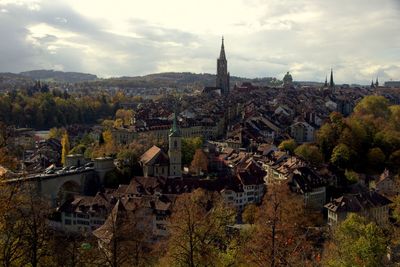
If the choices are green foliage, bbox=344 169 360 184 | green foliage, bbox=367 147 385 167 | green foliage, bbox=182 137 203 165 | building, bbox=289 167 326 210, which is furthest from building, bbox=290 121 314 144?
building, bbox=289 167 326 210

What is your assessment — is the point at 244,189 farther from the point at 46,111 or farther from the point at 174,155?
the point at 46,111

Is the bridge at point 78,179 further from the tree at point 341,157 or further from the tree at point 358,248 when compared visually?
the tree at point 358,248

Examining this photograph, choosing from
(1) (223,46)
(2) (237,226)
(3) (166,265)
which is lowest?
(2) (237,226)

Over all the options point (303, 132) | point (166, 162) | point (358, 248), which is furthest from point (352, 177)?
point (358, 248)

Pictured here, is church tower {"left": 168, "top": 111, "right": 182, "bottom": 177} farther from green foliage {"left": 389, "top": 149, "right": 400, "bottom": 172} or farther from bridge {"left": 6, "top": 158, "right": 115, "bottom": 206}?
green foliage {"left": 389, "top": 149, "right": 400, "bottom": 172}

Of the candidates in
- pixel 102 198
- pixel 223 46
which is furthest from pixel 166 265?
pixel 223 46

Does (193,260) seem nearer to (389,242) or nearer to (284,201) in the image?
(389,242)

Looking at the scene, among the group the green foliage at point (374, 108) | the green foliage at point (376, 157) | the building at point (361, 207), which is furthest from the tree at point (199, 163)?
the green foliage at point (374, 108)
